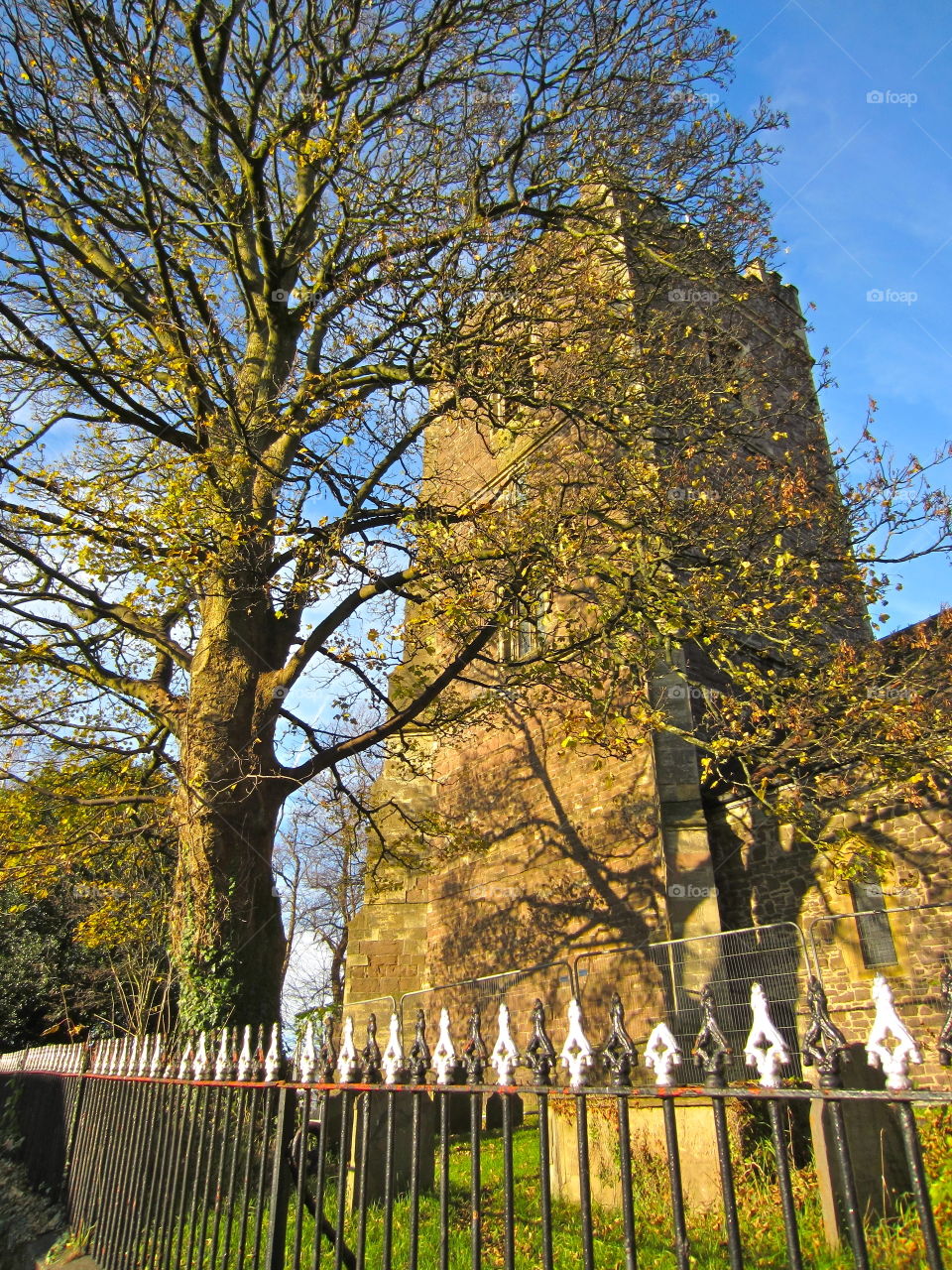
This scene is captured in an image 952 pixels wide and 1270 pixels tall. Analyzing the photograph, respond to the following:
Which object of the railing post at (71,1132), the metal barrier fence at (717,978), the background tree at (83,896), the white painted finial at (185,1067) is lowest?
the railing post at (71,1132)

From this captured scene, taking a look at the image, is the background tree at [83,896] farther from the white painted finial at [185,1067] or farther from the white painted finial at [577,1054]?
the white painted finial at [577,1054]

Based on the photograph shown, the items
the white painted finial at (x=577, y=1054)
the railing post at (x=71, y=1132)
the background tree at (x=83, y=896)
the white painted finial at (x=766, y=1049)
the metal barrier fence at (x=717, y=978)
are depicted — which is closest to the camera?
the white painted finial at (x=766, y=1049)

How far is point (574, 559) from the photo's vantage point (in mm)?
8070

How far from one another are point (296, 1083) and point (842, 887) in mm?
9045

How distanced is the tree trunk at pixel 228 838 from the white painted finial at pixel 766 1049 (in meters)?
5.49

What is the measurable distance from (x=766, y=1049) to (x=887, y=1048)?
0.36m

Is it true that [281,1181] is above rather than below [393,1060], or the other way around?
below

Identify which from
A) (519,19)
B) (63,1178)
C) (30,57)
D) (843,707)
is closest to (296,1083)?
(63,1178)

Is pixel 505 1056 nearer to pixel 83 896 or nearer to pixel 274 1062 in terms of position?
pixel 274 1062

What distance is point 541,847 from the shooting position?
1310 cm

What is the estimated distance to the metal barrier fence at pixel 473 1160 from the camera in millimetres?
2084

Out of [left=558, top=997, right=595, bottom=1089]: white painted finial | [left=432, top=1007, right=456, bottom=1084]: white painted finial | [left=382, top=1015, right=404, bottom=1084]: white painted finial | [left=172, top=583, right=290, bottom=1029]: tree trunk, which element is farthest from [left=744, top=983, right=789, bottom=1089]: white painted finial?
[left=172, top=583, right=290, bottom=1029]: tree trunk

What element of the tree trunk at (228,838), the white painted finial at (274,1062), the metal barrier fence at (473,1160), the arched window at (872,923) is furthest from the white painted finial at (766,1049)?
the arched window at (872,923)

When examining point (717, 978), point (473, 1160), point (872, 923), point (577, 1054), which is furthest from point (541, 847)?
point (577, 1054)
